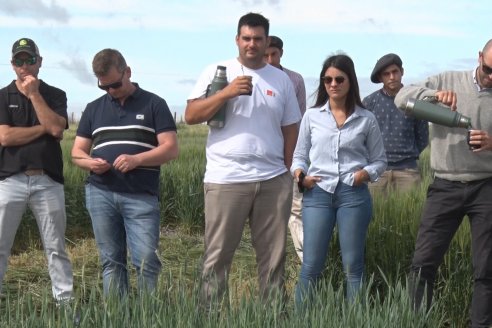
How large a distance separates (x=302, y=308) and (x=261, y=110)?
120cm

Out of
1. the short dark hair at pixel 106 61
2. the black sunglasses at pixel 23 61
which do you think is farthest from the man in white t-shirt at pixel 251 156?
the black sunglasses at pixel 23 61

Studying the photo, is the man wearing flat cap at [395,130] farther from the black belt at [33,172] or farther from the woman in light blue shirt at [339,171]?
the black belt at [33,172]

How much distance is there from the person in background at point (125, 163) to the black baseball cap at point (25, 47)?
0.56 metres

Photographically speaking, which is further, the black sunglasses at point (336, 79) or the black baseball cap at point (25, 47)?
the black baseball cap at point (25, 47)

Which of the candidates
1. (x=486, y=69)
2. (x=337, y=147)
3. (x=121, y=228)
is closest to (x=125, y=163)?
(x=121, y=228)

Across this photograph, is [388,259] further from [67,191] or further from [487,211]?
[67,191]

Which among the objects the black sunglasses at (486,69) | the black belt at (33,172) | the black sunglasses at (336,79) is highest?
the black sunglasses at (486,69)

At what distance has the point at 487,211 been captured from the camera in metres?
3.89

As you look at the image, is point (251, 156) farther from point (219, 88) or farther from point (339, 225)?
point (339, 225)

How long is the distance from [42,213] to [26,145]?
0.38 m

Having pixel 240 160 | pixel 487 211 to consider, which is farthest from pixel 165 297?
pixel 487 211

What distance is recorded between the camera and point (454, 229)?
4012mm

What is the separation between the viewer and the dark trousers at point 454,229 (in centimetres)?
392

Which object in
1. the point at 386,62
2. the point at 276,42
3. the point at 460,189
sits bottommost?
the point at 460,189
